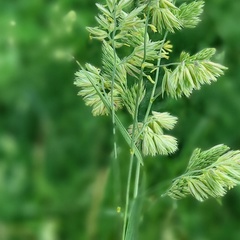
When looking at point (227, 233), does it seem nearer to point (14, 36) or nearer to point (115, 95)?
point (14, 36)

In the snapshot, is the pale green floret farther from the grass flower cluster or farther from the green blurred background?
the green blurred background

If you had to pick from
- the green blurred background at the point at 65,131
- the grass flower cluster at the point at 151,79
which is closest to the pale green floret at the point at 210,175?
the grass flower cluster at the point at 151,79

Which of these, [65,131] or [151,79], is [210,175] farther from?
[65,131]

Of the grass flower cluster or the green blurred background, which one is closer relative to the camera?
the grass flower cluster

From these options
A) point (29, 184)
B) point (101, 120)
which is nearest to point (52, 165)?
point (29, 184)

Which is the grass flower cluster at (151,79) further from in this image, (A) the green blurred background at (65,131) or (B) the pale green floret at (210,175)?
(A) the green blurred background at (65,131)

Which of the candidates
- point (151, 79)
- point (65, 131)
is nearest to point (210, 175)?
point (151, 79)

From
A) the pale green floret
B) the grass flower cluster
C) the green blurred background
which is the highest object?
the green blurred background

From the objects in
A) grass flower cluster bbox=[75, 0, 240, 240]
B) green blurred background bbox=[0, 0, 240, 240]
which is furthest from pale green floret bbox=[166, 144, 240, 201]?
green blurred background bbox=[0, 0, 240, 240]

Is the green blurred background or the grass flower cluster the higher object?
the green blurred background
